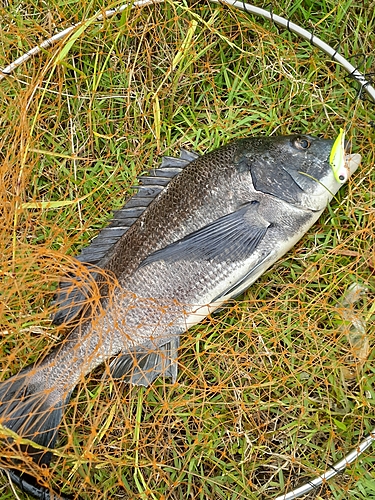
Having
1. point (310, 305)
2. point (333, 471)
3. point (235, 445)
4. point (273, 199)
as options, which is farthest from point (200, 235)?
point (333, 471)

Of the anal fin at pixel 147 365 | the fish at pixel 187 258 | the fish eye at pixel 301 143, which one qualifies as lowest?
the anal fin at pixel 147 365

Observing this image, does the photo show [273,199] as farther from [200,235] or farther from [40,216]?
[40,216]

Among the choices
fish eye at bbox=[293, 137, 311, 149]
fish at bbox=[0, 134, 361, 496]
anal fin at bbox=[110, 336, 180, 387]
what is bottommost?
anal fin at bbox=[110, 336, 180, 387]

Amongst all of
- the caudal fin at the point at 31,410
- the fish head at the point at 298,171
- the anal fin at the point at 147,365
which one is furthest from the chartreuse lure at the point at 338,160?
the caudal fin at the point at 31,410

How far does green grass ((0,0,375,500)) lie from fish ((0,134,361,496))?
0.57 feet

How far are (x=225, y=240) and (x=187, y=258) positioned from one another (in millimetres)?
231

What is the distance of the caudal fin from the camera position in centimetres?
312

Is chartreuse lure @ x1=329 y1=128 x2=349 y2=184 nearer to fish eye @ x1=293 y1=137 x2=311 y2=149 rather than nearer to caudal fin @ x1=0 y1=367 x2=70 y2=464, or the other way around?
fish eye @ x1=293 y1=137 x2=311 y2=149

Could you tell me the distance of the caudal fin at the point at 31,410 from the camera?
3.12 m

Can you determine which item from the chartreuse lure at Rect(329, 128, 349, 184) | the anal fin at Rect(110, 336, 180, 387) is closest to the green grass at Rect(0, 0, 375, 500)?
the anal fin at Rect(110, 336, 180, 387)

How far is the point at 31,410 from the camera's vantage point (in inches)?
124

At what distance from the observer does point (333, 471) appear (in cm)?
308

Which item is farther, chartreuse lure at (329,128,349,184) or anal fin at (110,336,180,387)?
anal fin at (110,336,180,387)

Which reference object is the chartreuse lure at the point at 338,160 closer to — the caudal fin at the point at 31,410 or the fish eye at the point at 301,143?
the fish eye at the point at 301,143
